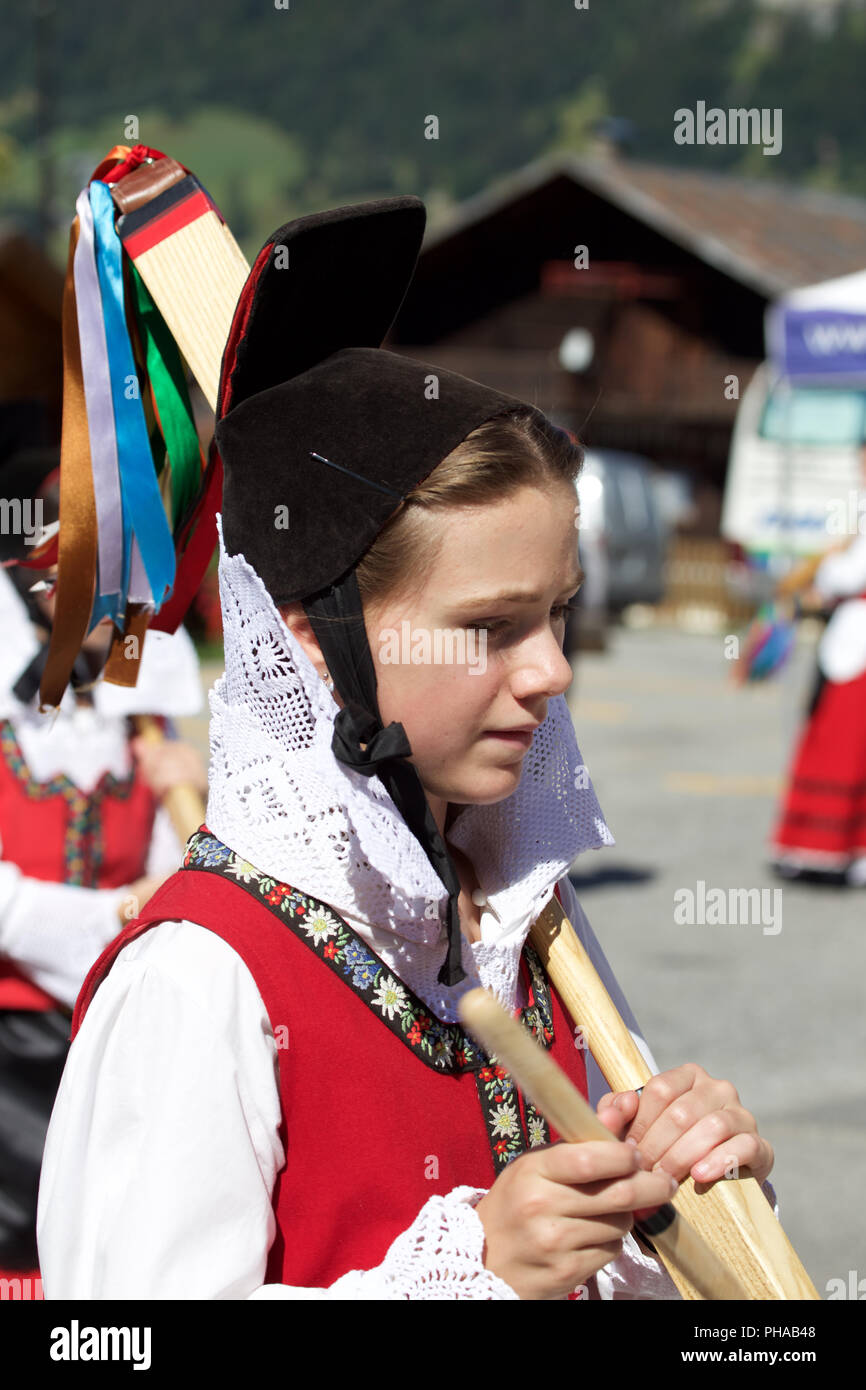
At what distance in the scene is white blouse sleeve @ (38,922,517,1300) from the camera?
44.8 inches

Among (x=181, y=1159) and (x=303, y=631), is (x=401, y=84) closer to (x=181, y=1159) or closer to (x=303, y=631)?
(x=303, y=631)

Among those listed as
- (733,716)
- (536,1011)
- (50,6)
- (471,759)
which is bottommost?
(536,1011)

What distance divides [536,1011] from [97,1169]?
0.44 metres

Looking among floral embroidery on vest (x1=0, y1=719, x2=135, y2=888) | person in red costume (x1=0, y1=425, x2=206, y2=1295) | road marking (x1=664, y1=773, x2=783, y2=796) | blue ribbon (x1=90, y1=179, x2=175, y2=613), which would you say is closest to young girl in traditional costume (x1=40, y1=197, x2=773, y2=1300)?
blue ribbon (x1=90, y1=179, x2=175, y2=613)

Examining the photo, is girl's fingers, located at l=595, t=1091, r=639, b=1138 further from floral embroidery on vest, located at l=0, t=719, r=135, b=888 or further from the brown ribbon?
floral embroidery on vest, located at l=0, t=719, r=135, b=888

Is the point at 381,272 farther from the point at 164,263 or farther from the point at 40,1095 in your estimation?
the point at 40,1095

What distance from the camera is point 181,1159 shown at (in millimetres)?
1144

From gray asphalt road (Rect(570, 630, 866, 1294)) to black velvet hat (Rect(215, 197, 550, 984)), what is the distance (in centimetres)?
253

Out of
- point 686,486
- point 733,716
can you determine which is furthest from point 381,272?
point 686,486

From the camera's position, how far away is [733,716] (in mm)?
12797

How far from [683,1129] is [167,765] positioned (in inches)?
59.3

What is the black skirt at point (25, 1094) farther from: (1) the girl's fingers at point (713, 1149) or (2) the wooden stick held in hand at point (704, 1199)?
(1) the girl's fingers at point (713, 1149)

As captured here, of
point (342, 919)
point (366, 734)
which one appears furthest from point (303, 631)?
point (342, 919)

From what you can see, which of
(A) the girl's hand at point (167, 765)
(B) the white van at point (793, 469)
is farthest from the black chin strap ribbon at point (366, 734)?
(B) the white van at point (793, 469)
